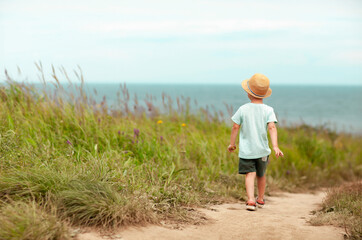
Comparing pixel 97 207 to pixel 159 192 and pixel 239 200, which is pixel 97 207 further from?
pixel 239 200

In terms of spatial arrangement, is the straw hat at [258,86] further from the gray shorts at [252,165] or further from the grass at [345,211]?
the grass at [345,211]

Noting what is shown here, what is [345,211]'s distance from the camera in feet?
13.3

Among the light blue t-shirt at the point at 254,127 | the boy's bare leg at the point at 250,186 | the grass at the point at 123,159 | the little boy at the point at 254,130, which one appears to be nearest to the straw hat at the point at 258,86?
the little boy at the point at 254,130

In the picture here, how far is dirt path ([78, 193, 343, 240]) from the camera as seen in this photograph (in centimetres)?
322

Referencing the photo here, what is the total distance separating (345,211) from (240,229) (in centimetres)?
125

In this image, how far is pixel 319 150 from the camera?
7.86 metres

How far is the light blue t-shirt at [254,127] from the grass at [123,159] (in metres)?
0.70

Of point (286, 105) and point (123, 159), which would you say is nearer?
point (123, 159)

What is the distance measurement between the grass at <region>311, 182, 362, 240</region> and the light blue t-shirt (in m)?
0.94

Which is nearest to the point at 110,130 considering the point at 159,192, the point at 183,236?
the point at 159,192

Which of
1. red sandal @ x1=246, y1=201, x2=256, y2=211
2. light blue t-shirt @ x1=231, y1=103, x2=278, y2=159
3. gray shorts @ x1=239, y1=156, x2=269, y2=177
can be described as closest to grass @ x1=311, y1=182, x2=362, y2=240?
red sandal @ x1=246, y1=201, x2=256, y2=211

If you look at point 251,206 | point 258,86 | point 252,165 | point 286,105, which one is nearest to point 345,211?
point 251,206

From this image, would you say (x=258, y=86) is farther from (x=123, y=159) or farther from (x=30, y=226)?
(x=30, y=226)

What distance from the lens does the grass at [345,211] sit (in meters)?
3.52
